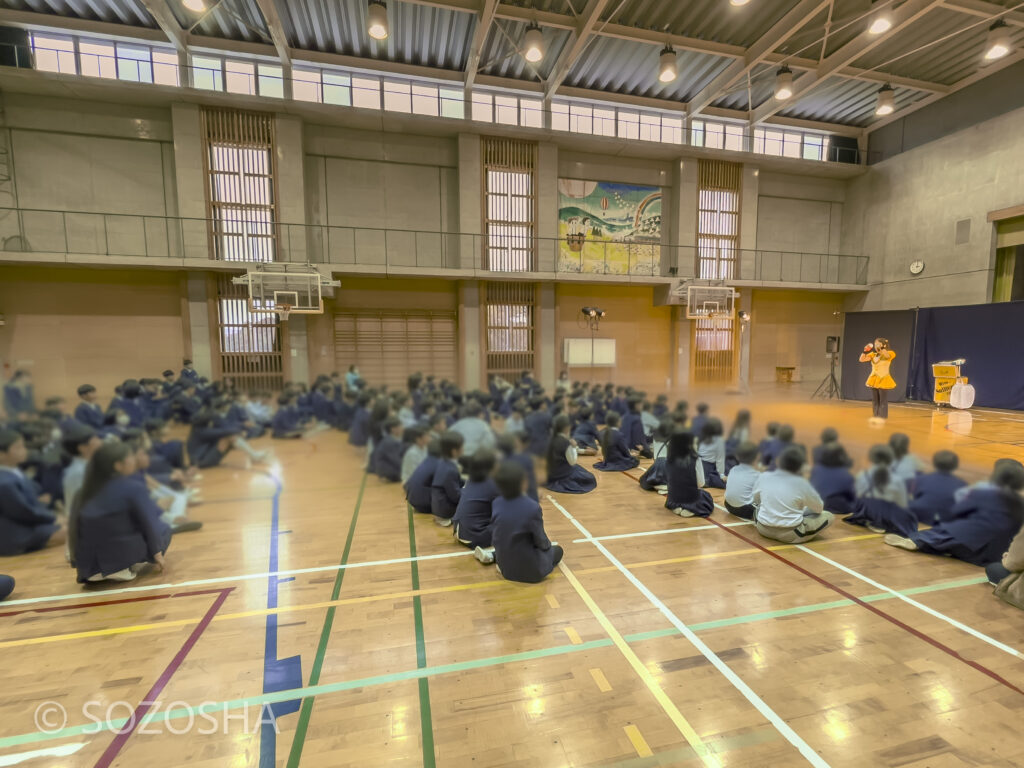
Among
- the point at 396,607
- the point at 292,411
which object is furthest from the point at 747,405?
the point at 396,607

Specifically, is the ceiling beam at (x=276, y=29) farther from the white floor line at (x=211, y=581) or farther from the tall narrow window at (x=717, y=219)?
the tall narrow window at (x=717, y=219)

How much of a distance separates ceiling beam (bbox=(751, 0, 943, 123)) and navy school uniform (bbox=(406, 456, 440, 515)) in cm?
1448

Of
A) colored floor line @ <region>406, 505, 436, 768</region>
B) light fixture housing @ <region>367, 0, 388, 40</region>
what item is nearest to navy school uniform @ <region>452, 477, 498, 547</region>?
colored floor line @ <region>406, 505, 436, 768</region>

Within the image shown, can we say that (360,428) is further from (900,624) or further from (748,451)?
(900,624)

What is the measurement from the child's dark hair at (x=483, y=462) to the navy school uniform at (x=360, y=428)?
1.77 ft

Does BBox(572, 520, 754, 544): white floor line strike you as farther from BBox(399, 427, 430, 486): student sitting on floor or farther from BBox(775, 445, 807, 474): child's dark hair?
BBox(775, 445, 807, 474): child's dark hair

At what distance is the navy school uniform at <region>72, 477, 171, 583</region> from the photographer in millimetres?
1822

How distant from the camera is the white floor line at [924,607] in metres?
2.68

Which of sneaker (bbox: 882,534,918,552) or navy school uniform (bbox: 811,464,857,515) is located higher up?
navy school uniform (bbox: 811,464,857,515)

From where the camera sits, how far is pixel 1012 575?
10.4ft

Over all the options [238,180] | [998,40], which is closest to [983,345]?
[998,40]

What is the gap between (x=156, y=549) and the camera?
3.19 metres

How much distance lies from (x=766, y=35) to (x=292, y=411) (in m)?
15.5

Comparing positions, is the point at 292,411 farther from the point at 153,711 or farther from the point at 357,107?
the point at 357,107
